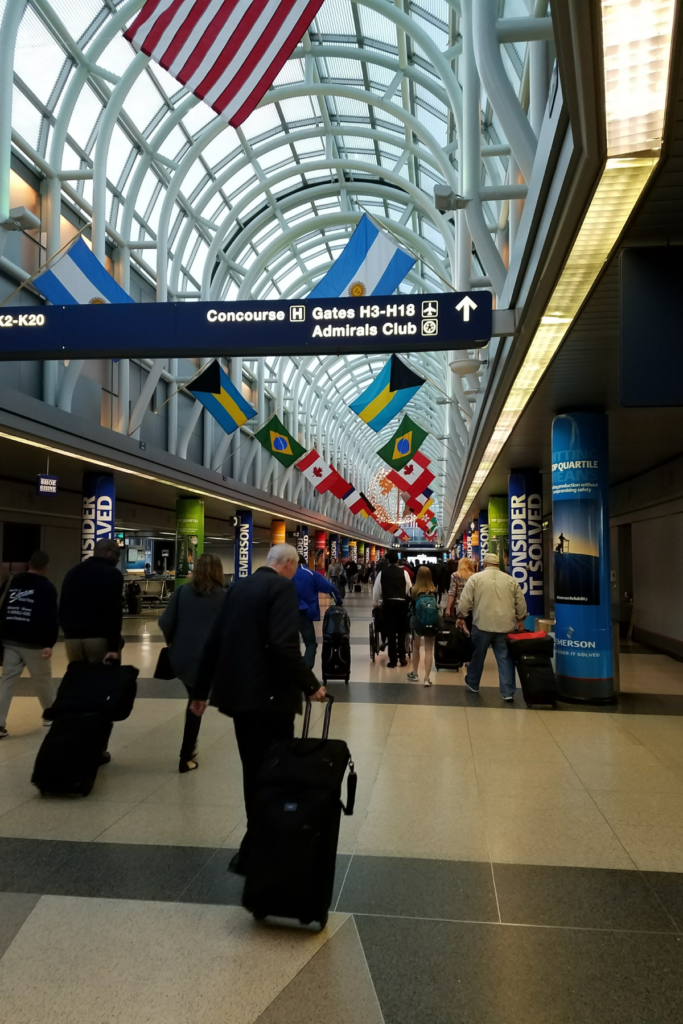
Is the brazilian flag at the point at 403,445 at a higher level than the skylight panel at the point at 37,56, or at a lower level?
lower

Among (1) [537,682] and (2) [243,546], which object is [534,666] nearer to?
(1) [537,682]

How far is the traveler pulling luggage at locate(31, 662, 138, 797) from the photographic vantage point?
539 cm

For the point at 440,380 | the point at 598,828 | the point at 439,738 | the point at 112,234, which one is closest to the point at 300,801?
the point at 598,828

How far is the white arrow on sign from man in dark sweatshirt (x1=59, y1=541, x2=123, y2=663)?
3.80 m

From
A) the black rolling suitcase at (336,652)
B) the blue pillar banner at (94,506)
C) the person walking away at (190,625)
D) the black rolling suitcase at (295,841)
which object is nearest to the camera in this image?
the black rolling suitcase at (295,841)

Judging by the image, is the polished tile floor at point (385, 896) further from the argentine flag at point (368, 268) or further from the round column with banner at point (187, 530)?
the round column with banner at point (187, 530)

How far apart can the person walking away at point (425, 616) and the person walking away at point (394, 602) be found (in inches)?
26.3

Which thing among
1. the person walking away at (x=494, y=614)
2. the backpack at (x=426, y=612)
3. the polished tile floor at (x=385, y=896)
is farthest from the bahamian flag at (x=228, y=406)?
the polished tile floor at (x=385, y=896)

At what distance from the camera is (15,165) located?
48.1 feet

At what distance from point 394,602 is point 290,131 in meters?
18.4

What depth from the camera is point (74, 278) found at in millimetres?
8969

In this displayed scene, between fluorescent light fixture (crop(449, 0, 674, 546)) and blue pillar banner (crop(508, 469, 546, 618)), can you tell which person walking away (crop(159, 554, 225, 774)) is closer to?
fluorescent light fixture (crop(449, 0, 674, 546))

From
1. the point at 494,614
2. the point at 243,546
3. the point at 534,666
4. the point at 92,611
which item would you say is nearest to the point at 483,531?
the point at 243,546

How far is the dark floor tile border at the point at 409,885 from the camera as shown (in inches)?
141
